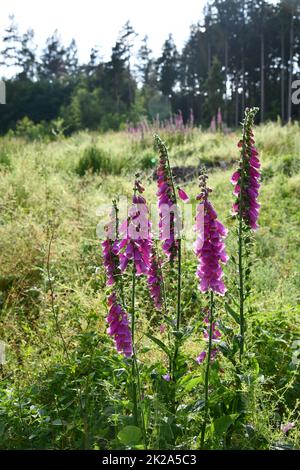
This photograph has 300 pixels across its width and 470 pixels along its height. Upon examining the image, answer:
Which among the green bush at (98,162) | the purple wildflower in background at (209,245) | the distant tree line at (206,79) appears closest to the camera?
the purple wildflower in background at (209,245)

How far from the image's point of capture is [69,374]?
2752 millimetres

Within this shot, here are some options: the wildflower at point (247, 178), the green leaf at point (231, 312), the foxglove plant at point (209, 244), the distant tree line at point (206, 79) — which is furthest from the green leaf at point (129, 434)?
the distant tree line at point (206, 79)

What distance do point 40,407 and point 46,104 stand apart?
40.3m

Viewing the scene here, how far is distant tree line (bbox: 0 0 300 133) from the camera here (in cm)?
3709

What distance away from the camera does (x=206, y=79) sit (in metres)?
37.8

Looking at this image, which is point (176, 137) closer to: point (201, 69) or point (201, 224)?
point (201, 224)

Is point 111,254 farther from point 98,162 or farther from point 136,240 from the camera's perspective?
point 98,162

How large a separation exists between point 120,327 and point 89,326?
1019 mm

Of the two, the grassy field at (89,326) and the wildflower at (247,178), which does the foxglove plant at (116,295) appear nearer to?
the grassy field at (89,326)

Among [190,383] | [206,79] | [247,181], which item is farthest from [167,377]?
[206,79]

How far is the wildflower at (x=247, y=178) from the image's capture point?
7.30 feet

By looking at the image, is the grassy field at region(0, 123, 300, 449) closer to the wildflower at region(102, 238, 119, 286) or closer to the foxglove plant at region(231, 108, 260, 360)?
the foxglove plant at region(231, 108, 260, 360)

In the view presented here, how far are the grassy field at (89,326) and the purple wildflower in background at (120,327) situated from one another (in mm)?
257
